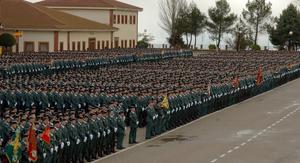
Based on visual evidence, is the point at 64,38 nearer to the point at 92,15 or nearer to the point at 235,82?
the point at 92,15

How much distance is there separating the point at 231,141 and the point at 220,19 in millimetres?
81006

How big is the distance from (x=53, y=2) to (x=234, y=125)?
63304 mm

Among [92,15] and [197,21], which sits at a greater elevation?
[92,15]

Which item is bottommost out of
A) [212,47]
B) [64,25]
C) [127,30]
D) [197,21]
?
[212,47]

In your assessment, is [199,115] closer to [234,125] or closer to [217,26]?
[234,125]

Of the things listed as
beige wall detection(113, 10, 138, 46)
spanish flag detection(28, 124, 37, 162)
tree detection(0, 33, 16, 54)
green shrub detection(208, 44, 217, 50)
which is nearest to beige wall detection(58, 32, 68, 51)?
tree detection(0, 33, 16, 54)

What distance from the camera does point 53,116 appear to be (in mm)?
22328

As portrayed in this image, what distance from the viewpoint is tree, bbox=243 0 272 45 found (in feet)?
353

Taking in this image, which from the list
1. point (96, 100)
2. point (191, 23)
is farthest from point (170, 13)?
point (96, 100)

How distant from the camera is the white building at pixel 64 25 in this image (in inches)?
2645

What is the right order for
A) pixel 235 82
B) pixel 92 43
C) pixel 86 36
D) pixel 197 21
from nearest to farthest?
pixel 235 82 → pixel 86 36 → pixel 92 43 → pixel 197 21

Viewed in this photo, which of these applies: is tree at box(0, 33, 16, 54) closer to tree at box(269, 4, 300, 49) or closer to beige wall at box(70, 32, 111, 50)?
beige wall at box(70, 32, 111, 50)

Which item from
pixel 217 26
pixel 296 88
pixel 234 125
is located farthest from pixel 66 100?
pixel 217 26

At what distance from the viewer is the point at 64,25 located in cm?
6931
